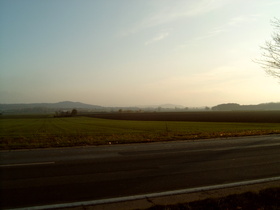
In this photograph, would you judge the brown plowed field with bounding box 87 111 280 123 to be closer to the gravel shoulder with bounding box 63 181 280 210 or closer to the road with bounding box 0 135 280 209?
the road with bounding box 0 135 280 209

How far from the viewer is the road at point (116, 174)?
19.4ft

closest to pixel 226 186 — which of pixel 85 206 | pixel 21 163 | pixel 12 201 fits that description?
pixel 85 206

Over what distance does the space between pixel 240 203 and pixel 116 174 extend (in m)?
3.73

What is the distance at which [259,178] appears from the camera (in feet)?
23.5

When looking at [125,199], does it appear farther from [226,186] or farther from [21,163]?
[21,163]

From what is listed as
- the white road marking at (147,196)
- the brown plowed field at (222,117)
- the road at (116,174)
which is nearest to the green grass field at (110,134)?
the road at (116,174)

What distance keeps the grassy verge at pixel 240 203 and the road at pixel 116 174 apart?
124 cm

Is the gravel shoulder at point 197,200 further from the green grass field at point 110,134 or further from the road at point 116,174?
the green grass field at point 110,134

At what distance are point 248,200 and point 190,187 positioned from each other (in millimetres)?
1526

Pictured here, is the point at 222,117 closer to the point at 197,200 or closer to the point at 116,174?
the point at 116,174

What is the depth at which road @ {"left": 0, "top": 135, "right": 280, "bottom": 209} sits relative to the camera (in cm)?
591

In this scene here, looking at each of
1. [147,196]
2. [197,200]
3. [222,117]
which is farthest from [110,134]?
[222,117]

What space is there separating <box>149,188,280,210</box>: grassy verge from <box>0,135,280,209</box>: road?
124 centimetres

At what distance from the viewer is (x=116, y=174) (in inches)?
301
